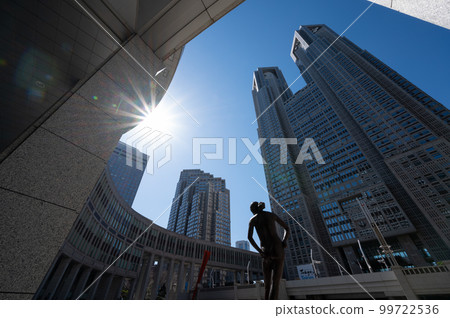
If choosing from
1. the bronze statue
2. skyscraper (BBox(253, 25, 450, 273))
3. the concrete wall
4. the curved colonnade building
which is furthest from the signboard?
the concrete wall

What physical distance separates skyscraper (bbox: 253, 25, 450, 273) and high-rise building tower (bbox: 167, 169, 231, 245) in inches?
1488

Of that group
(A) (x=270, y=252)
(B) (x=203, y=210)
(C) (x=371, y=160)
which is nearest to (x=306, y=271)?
(C) (x=371, y=160)

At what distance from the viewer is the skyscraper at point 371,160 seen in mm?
45906

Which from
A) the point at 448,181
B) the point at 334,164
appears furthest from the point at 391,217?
the point at 334,164

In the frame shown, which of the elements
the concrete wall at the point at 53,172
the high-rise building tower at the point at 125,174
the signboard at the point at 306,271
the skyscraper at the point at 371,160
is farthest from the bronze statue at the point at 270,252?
the high-rise building tower at the point at 125,174

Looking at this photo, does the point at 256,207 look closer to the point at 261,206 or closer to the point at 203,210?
the point at 261,206

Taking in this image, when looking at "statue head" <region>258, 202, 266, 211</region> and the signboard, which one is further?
the signboard

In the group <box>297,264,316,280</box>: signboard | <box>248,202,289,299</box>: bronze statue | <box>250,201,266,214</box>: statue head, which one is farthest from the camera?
<box>297,264,316,280</box>: signboard

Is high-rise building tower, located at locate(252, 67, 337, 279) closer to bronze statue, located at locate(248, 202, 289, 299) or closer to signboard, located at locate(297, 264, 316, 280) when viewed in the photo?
signboard, located at locate(297, 264, 316, 280)

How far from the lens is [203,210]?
10544cm

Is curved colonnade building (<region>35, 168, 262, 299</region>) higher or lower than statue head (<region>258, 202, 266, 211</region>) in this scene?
higher

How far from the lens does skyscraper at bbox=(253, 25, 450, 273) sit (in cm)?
4591
